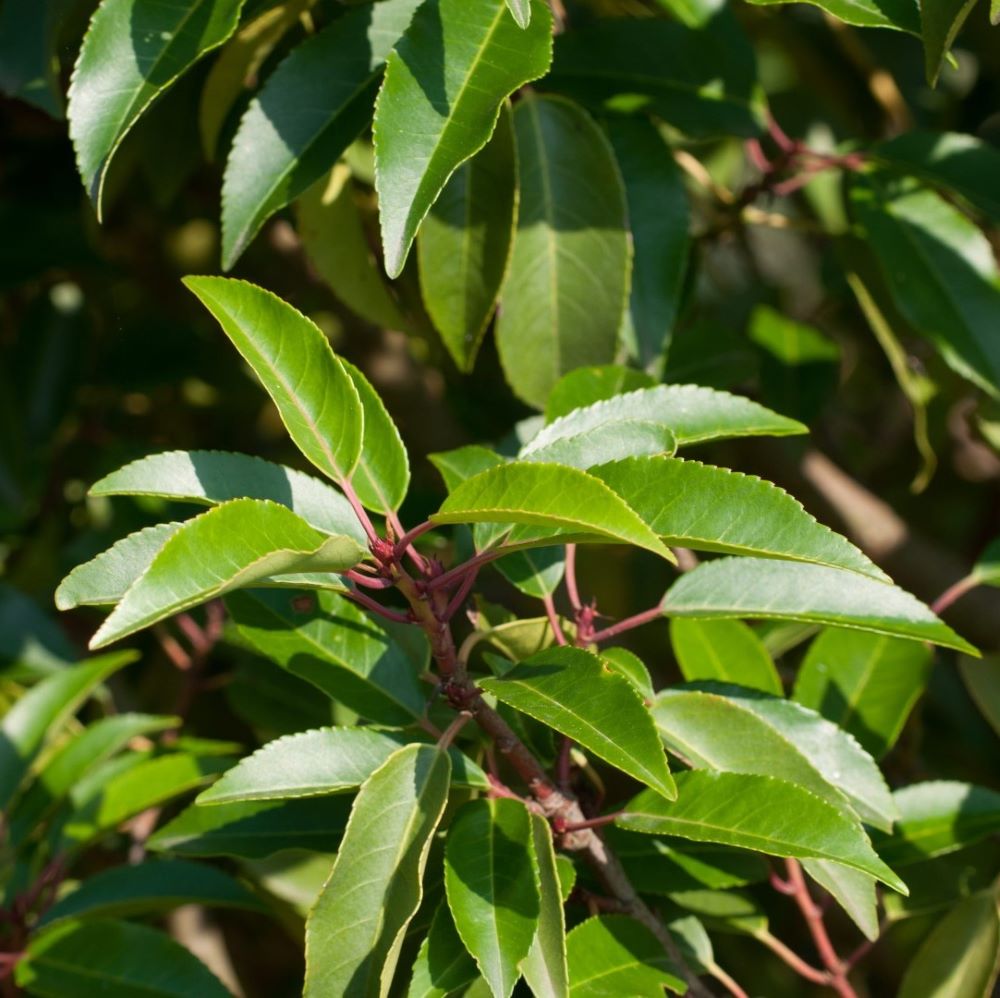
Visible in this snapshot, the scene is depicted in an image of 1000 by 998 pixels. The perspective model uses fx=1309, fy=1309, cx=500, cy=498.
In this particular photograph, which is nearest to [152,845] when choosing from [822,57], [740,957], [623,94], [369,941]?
[369,941]

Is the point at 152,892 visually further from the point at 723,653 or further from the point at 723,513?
the point at 723,513

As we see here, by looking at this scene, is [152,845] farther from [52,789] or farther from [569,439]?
[569,439]

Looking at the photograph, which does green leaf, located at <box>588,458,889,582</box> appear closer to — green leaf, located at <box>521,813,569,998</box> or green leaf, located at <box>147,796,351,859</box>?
green leaf, located at <box>521,813,569,998</box>

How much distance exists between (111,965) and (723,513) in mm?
621

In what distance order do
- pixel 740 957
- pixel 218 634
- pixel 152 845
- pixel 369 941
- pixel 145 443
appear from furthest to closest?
pixel 740 957 < pixel 145 443 < pixel 218 634 < pixel 152 845 < pixel 369 941

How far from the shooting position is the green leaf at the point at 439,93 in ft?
2.64

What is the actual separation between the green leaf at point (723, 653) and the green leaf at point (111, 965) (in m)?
0.44

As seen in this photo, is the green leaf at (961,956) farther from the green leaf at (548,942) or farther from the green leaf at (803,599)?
the green leaf at (548,942)

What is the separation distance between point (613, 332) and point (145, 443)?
2.66ft

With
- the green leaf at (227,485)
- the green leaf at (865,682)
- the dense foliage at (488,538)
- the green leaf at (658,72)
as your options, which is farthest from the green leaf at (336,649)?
the green leaf at (658,72)

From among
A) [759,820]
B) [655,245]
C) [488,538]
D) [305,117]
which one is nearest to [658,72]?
[655,245]

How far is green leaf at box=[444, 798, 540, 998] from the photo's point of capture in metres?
0.73

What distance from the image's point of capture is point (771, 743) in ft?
2.81

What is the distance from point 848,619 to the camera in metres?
0.81
